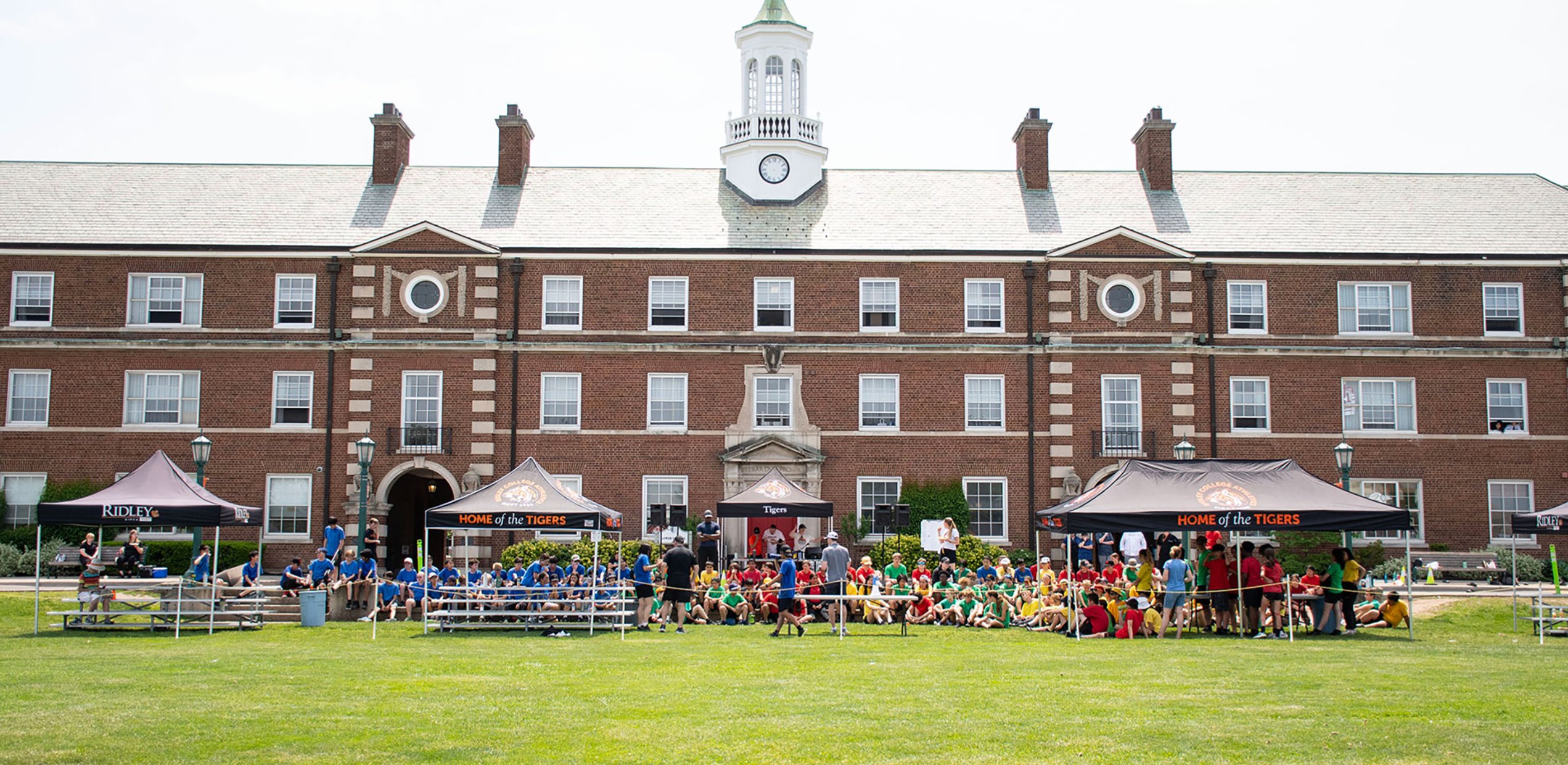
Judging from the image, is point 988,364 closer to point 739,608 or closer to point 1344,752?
point 739,608

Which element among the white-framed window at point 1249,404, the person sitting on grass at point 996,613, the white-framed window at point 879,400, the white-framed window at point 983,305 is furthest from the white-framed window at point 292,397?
the white-framed window at point 1249,404

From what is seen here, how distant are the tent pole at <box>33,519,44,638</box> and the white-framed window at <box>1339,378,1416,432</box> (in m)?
29.9

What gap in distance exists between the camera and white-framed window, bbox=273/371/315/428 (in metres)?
34.6

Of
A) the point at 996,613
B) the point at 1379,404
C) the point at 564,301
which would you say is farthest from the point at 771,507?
the point at 1379,404

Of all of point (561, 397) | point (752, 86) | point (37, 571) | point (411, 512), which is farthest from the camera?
point (752, 86)

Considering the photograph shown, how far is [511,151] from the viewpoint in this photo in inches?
1539

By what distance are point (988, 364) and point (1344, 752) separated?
2485cm

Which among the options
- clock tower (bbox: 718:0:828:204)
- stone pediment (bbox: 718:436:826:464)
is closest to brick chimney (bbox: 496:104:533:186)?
clock tower (bbox: 718:0:828:204)

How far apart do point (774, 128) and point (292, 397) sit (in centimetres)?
1543

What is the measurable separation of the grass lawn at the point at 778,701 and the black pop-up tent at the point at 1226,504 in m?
1.99

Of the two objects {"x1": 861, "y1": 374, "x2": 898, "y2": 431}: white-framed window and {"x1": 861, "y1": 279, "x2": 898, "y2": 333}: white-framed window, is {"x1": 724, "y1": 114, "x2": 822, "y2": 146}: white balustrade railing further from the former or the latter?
{"x1": 861, "y1": 374, "x2": 898, "y2": 431}: white-framed window

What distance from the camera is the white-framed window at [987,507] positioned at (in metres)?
34.6

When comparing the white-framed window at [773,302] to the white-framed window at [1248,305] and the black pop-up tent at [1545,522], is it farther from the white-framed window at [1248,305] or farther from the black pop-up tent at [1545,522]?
the black pop-up tent at [1545,522]

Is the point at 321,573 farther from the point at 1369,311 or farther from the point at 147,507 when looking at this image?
the point at 1369,311
